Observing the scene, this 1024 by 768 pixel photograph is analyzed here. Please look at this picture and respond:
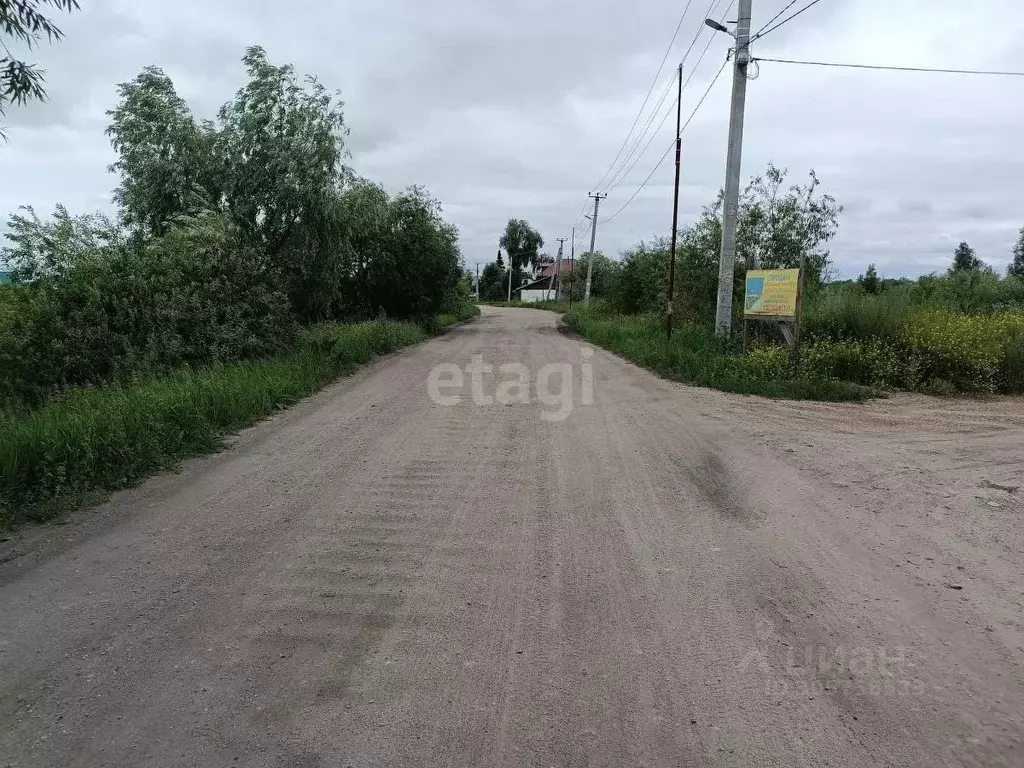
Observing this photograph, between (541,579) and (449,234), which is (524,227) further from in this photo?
(541,579)

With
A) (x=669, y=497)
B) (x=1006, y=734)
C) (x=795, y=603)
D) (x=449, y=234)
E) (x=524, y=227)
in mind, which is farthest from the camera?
(x=524, y=227)

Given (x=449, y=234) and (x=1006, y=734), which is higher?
(x=449, y=234)

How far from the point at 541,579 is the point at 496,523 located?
104 centimetres

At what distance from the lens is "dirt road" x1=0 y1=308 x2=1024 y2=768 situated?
286 cm

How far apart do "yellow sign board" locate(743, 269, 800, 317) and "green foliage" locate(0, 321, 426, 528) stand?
873cm

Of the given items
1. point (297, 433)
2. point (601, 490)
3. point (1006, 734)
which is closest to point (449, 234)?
point (297, 433)

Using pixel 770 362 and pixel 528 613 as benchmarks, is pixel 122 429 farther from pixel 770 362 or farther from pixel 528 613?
pixel 770 362

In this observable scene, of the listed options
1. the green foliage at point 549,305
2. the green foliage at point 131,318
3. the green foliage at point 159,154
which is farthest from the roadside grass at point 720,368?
the green foliage at point 549,305

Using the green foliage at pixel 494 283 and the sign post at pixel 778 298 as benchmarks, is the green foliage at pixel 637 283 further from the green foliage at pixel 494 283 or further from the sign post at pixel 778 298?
the green foliage at pixel 494 283

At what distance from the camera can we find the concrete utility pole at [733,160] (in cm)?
1461

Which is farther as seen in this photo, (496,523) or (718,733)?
(496,523)

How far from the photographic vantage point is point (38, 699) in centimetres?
310

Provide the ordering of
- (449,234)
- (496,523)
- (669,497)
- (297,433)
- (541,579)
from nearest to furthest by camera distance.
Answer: (541,579), (496,523), (669,497), (297,433), (449,234)

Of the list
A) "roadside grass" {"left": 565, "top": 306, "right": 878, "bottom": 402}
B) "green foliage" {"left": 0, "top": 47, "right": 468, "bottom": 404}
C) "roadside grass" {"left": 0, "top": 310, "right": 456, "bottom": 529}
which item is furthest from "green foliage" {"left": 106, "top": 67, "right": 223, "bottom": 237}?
"roadside grass" {"left": 565, "top": 306, "right": 878, "bottom": 402}
